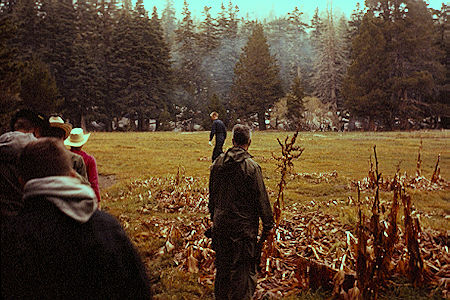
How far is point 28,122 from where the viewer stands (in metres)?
3.92

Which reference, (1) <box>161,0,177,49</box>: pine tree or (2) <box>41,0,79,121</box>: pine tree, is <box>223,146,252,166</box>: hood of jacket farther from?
(1) <box>161,0,177,49</box>: pine tree

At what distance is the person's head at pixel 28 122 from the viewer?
3889mm

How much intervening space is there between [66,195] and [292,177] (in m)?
11.0

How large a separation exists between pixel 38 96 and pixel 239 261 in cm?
3034

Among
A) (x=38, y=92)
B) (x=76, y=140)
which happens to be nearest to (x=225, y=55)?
(x=38, y=92)

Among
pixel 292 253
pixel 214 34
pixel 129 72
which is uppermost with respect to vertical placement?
pixel 214 34

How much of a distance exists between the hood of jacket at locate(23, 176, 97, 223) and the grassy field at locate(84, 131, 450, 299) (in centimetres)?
343

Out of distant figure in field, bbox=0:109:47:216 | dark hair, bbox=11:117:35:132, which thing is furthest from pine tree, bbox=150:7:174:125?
distant figure in field, bbox=0:109:47:216

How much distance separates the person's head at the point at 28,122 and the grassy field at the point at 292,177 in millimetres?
2553

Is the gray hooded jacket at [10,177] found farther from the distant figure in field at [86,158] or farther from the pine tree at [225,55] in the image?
the pine tree at [225,55]

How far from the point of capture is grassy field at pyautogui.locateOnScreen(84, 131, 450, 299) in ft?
19.3

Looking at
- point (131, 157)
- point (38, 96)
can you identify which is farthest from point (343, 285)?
point (38, 96)

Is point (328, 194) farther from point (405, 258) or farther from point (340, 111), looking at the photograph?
point (340, 111)

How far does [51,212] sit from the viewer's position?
1.47 metres
